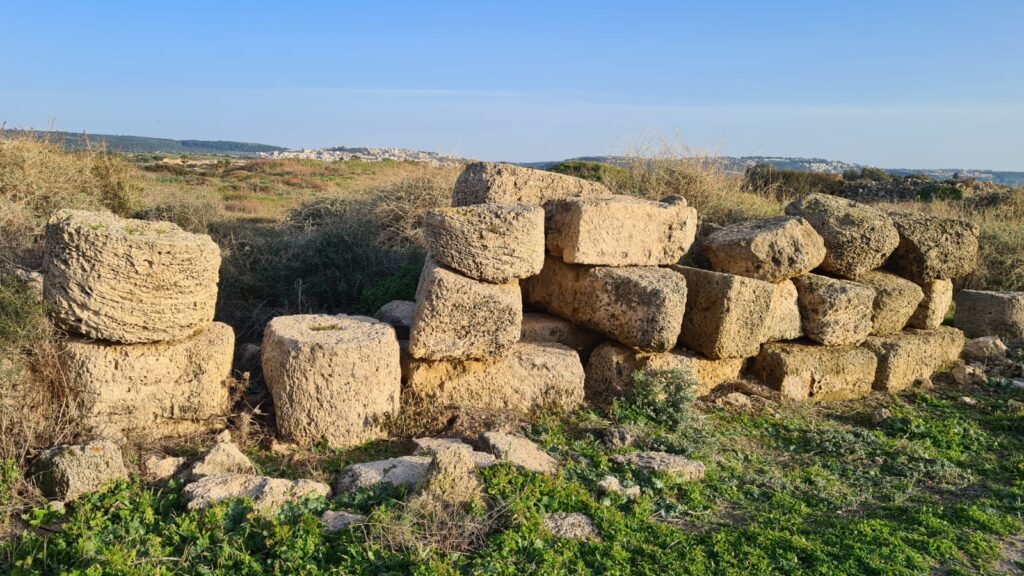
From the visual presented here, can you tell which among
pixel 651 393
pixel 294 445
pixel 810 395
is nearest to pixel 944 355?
pixel 810 395

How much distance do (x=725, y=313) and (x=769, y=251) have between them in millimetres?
764

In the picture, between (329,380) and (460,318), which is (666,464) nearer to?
(460,318)

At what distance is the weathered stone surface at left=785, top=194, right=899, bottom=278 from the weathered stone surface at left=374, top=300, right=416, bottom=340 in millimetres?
3768

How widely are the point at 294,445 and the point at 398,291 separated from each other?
2.29 m

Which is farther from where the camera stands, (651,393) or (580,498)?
(651,393)

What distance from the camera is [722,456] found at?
4934 mm

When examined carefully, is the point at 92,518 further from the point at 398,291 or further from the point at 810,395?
the point at 810,395

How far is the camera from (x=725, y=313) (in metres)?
5.74

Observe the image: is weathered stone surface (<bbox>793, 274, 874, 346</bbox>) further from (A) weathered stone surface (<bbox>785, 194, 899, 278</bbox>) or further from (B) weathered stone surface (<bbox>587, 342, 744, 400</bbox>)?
(B) weathered stone surface (<bbox>587, 342, 744, 400</bbox>)

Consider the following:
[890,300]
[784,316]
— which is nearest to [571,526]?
[784,316]

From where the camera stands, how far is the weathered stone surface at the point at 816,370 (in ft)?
20.6

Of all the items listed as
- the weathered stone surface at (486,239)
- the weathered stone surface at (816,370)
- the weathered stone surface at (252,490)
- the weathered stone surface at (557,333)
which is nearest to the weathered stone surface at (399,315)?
the weathered stone surface at (486,239)

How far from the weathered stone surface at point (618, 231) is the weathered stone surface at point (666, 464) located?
1.69 m

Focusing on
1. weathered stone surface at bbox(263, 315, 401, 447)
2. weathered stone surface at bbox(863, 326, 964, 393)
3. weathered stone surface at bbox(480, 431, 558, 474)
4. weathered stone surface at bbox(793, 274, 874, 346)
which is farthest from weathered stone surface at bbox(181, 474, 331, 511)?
weathered stone surface at bbox(863, 326, 964, 393)
